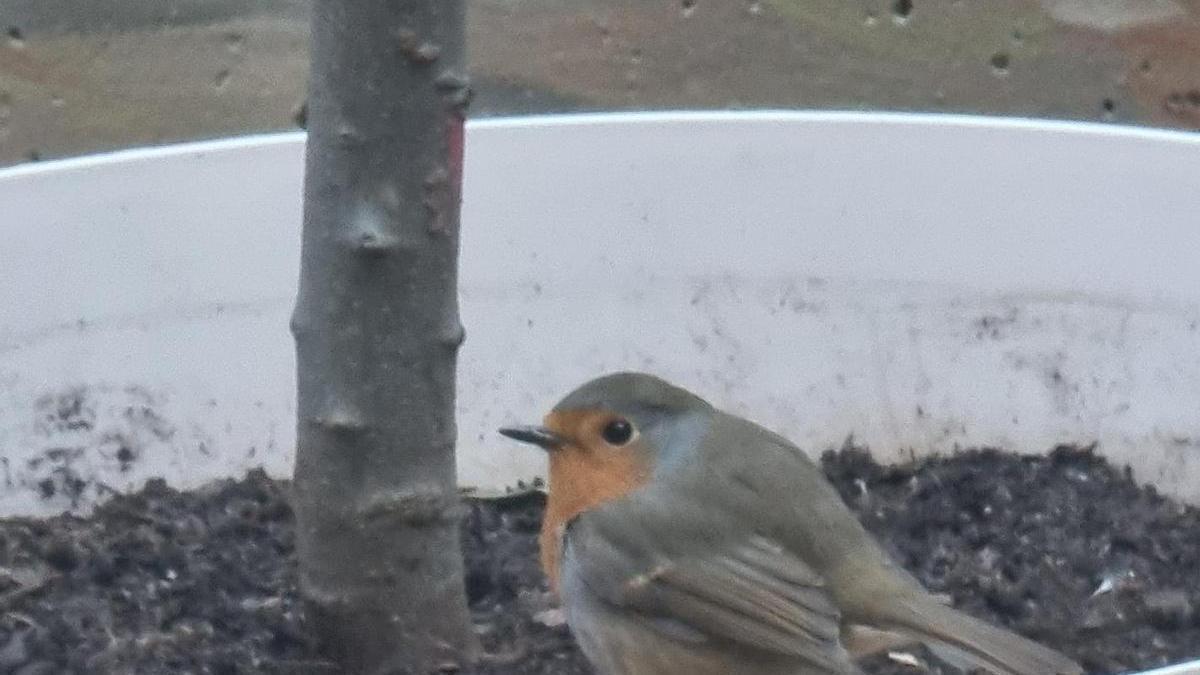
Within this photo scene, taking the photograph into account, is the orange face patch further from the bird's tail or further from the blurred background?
the blurred background

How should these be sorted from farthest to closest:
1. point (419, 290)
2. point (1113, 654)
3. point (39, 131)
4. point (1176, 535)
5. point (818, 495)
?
1. point (39, 131)
2. point (1176, 535)
3. point (818, 495)
4. point (1113, 654)
5. point (419, 290)

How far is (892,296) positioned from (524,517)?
0.43m

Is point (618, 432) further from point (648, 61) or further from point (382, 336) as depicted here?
point (648, 61)

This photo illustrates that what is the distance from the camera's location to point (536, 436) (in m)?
1.69

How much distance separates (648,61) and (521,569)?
0.87 meters

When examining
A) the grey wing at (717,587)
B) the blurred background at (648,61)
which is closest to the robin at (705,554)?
the grey wing at (717,587)

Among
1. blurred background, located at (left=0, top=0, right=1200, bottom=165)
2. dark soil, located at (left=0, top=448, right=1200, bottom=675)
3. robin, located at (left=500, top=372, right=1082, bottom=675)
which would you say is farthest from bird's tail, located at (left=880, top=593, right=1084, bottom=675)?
blurred background, located at (left=0, top=0, right=1200, bottom=165)

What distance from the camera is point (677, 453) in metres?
1.75

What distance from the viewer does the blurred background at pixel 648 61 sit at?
7.67ft

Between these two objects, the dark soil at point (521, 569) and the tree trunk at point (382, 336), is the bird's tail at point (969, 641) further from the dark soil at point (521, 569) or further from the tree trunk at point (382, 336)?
the tree trunk at point (382, 336)

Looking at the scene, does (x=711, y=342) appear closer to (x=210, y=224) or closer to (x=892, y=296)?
(x=892, y=296)

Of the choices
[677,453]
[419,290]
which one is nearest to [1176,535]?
[677,453]

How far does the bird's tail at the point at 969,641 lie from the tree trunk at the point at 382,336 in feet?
1.21

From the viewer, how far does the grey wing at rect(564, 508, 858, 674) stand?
1.60m
